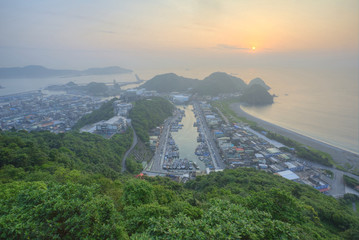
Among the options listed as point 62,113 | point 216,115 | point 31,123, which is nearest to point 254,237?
point 216,115

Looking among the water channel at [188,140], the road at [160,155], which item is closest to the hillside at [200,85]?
the water channel at [188,140]

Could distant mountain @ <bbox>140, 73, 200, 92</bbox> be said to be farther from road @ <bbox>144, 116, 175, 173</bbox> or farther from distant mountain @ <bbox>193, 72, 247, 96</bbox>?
road @ <bbox>144, 116, 175, 173</bbox>

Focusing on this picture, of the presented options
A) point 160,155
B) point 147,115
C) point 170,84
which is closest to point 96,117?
point 147,115

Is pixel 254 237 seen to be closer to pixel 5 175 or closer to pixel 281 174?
pixel 5 175

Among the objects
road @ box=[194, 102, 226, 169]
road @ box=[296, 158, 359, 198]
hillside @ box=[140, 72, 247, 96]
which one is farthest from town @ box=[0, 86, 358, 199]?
hillside @ box=[140, 72, 247, 96]

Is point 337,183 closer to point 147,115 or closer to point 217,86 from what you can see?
point 147,115
